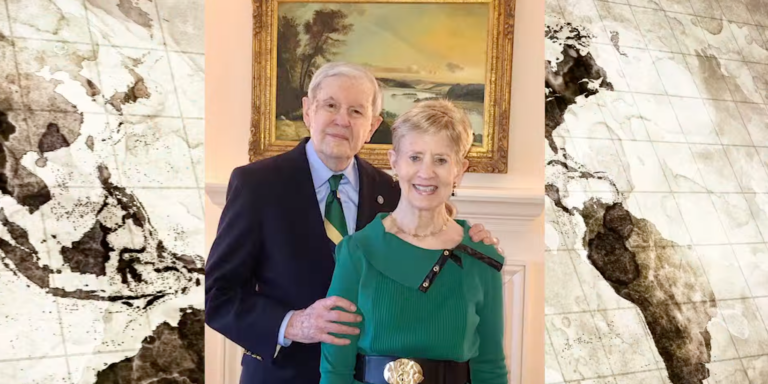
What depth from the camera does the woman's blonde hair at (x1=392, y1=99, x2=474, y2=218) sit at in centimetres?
139

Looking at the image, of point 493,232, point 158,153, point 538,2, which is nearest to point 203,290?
point 158,153

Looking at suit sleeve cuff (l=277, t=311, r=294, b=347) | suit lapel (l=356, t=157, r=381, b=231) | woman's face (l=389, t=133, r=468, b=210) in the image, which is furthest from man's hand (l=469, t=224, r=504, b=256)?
suit sleeve cuff (l=277, t=311, r=294, b=347)

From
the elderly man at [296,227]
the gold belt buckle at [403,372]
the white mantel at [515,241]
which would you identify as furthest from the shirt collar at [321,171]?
the gold belt buckle at [403,372]

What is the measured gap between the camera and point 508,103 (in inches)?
73.3

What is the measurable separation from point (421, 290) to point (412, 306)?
39 millimetres

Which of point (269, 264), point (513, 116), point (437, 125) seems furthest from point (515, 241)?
point (269, 264)

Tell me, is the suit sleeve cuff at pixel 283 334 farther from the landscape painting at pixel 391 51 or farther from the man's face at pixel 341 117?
the landscape painting at pixel 391 51

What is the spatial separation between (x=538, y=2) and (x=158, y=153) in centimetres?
113

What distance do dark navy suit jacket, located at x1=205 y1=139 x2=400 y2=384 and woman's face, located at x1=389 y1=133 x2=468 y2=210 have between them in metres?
0.19

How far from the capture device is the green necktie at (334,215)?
1.56 m

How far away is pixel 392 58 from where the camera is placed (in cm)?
181

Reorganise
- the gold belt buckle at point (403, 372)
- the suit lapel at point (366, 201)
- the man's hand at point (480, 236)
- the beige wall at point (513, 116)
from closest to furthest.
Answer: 1. the gold belt buckle at point (403, 372)
2. the man's hand at point (480, 236)
3. the suit lapel at point (366, 201)
4. the beige wall at point (513, 116)

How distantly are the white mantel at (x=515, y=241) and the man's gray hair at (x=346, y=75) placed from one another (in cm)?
39

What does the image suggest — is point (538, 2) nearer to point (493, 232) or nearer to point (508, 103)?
point (508, 103)
